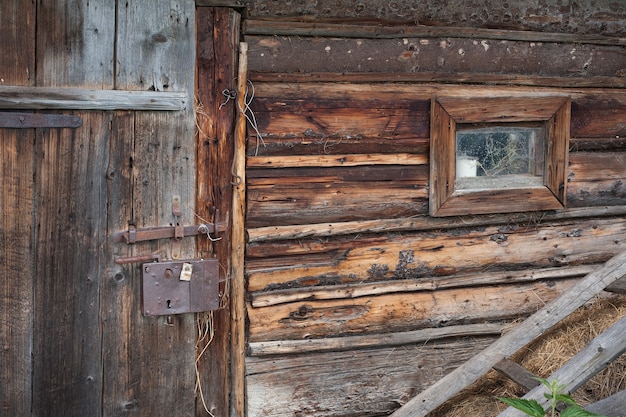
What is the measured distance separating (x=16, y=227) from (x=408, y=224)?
1.98 metres

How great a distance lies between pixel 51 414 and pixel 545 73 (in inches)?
124

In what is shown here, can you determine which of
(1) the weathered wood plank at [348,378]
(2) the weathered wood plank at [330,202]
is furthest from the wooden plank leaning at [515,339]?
(2) the weathered wood plank at [330,202]

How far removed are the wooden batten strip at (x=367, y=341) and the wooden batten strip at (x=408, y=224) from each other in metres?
0.56

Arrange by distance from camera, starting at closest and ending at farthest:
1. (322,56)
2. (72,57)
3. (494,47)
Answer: (72,57), (322,56), (494,47)

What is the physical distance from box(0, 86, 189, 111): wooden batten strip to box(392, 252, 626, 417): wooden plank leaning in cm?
195

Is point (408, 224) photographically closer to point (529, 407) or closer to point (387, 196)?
point (387, 196)

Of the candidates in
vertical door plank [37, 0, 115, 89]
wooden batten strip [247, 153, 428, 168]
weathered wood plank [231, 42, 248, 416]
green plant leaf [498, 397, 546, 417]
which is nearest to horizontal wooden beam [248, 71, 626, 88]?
weathered wood plank [231, 42, 248, 416]

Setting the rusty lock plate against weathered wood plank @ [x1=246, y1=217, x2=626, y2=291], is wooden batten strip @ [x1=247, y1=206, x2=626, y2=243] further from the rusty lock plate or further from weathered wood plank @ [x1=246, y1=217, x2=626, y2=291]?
the rusty lock plate

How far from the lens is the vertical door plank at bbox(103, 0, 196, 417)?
344cm

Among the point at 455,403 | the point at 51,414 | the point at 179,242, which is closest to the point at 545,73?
the point at 455,403

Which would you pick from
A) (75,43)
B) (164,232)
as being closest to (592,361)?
(164,232)

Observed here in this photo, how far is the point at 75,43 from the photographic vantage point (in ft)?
10.9

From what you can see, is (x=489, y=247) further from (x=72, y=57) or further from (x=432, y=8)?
(x=72, y=57)

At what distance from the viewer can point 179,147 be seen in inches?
140
